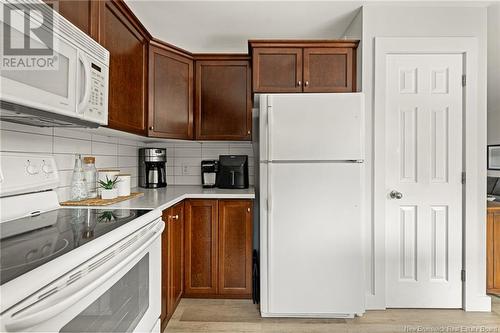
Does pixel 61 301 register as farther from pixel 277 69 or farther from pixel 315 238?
pixel 277 69

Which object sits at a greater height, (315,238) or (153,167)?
(153,167)

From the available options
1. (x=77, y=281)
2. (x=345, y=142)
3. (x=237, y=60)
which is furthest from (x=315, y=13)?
(x=77, y=281)

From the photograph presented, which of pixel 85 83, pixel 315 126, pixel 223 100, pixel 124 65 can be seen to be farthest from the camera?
pixel 223 100

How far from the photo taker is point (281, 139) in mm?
2076

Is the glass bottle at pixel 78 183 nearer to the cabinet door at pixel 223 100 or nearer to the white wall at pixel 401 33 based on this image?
the cabinet door at pixel 223 100

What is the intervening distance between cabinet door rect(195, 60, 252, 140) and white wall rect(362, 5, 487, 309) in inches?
41.2

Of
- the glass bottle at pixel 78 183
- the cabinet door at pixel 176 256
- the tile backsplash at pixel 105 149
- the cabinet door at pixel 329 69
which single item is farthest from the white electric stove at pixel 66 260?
the cabinet door at pixel 329 69

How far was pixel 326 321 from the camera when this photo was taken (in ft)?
7.00

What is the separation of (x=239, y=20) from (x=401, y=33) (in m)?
1.30

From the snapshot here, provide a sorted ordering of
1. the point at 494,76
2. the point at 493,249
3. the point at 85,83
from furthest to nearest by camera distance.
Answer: the point at 494,76, the point at 493,249, the point at 85,83

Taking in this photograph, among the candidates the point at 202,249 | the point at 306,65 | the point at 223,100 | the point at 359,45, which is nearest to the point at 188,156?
the point at 223,100

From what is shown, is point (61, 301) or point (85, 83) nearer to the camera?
point (61, 301)

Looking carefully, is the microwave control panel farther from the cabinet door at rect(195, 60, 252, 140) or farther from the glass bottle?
the cabinet door at rect(195, 60, 252, 140)

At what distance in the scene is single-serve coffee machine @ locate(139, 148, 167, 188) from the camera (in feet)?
8.87
